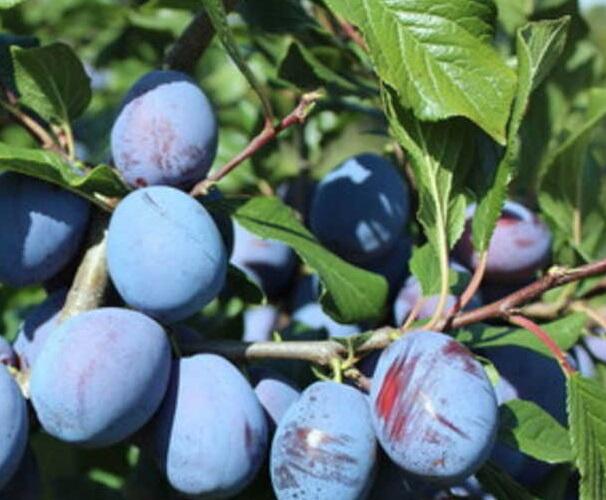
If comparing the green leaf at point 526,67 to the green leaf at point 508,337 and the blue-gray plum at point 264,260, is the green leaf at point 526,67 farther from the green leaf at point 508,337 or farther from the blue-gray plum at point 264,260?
the blue-gray plum at point 264,260

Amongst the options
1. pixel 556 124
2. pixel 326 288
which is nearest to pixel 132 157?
pixel 326 288

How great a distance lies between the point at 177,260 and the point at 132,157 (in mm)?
126

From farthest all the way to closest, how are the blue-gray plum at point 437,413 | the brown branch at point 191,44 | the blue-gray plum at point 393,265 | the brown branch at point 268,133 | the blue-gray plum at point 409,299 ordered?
the blue-gray plum at point 393,265 → the blue-gray plum at point 409,299 → the brown branch at point 191,44 → the brown branch at point 268,133 → the blue-gray plum at point 437,413

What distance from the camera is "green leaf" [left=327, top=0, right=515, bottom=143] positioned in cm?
92

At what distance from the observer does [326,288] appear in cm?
101

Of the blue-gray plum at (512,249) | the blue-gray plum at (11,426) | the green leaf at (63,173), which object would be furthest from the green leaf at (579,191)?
the blue-gray plum at (11,426)

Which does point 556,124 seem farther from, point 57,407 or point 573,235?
point 57,407

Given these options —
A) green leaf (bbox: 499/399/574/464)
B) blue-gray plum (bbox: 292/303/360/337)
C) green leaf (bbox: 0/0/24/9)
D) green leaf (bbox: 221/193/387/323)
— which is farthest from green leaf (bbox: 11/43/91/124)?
green leaf (bbox: 499/399/574/464)

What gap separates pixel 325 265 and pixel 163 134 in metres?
0.19

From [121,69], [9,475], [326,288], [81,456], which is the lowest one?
[81,456]

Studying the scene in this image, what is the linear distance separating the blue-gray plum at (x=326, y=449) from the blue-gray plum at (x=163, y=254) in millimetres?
132

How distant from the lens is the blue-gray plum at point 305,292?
53.3 inches

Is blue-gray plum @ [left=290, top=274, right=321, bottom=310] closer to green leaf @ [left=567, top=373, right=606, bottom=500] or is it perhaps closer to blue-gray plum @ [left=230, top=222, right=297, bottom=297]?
blue-gray plum @ [left=230, top=222, right=297, bottom=297]

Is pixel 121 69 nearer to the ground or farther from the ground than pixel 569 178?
nearer to the ground
